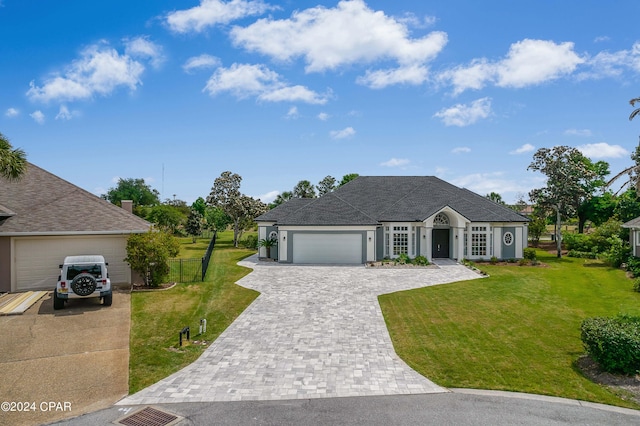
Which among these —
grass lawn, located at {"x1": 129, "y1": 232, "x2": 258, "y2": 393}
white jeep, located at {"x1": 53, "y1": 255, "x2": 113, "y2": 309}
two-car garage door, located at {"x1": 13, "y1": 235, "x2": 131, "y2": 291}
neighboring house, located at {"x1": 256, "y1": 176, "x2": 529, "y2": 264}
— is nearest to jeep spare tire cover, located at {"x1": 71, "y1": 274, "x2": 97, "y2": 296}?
white jeep, located at {"x1": 53, "y1": 255, "x2": 113, "y2": 309}

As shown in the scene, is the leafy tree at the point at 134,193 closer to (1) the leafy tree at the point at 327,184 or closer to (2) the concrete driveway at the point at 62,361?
(1) the leafy tree at the point at 327,184

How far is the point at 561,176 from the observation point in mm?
35344

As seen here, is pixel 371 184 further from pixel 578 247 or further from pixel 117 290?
pixel 117 290

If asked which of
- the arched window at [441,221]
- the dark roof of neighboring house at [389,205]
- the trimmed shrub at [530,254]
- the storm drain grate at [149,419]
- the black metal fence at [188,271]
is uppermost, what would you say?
the dark roof of neighboring house at [389,205]

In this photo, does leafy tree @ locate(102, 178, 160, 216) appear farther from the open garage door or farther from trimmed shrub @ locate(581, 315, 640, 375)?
trimmed shrub @ locate(581, 315, 640, 375)

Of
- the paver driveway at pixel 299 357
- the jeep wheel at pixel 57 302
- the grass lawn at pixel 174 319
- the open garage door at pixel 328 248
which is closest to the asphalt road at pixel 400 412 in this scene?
the paver driveway at pixel 299 357

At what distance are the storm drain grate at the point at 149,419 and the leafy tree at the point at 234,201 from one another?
37.9 meters

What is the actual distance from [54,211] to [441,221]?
87.1ft

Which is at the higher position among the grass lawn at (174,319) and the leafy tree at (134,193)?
the leafy tree at (134,193)

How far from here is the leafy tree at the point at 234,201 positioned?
4588 cm

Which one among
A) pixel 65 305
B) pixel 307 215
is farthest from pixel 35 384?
pixel 307 215

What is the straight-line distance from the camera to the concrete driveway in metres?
8.53

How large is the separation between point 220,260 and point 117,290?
13.5m

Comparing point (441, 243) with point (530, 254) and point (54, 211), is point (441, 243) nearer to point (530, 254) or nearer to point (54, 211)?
point (530, 254)
